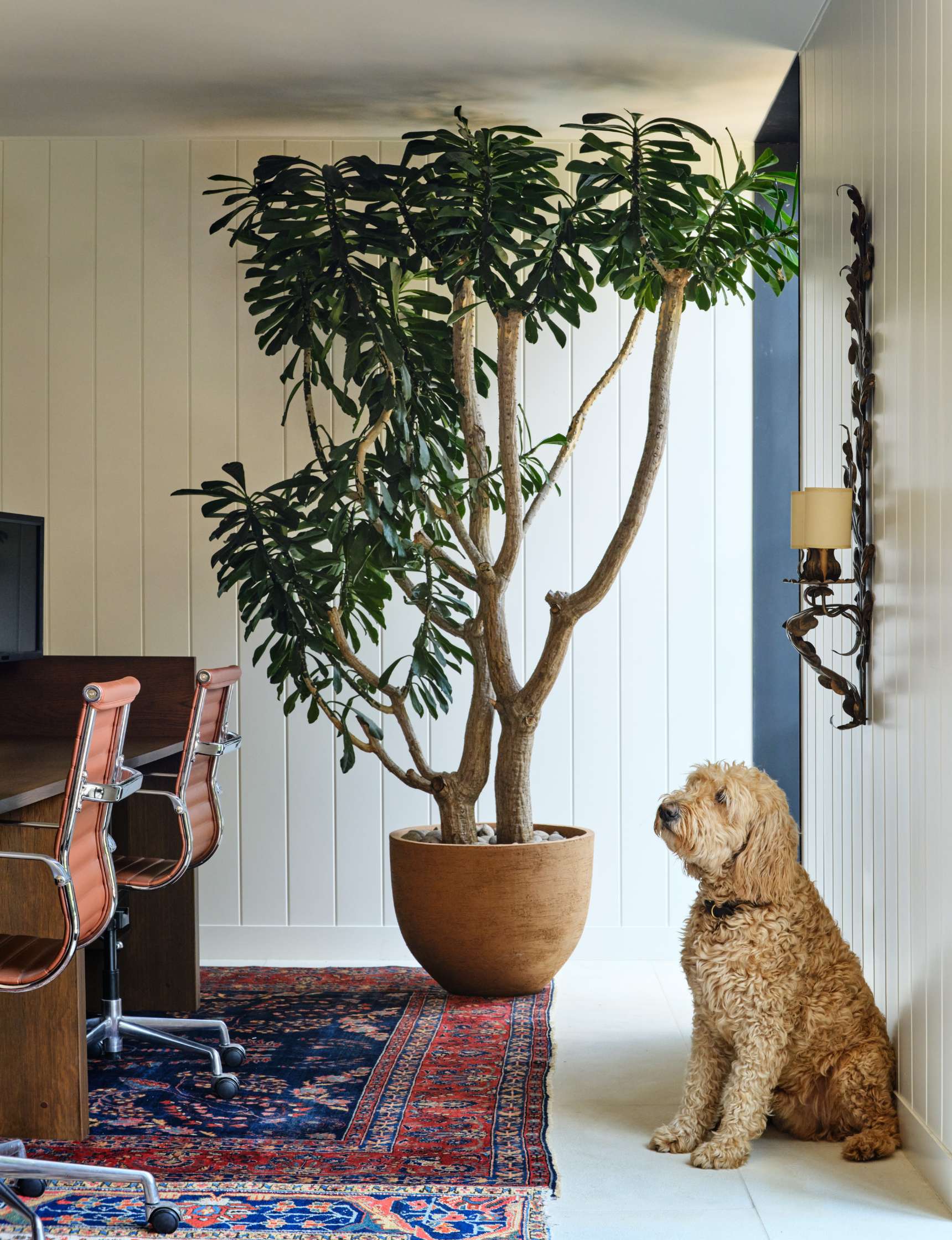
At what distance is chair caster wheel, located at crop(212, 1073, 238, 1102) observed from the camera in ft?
9.82

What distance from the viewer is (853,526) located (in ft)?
9.98

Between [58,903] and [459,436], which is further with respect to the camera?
[459,436]

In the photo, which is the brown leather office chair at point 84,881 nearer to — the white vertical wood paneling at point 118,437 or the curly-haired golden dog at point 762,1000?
the curly-haired golden dog at point 762,1000

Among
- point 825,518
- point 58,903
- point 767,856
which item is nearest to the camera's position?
point 767,856

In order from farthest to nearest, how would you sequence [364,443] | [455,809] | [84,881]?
[455,809], [364,443], [84,881]

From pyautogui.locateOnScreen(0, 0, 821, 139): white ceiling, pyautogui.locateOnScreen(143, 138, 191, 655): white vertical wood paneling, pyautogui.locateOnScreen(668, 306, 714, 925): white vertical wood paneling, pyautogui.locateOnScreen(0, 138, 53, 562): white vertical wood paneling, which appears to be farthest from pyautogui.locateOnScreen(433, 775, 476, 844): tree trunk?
pyautogui.locateOnScreen(0, 0, 821, 139): white ceiling

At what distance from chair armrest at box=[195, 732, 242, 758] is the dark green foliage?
393 millimetres

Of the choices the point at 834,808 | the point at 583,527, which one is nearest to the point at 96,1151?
the point at 834,808

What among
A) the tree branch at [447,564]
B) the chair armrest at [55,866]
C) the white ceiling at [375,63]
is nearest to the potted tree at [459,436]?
the tree branch at [447,564]

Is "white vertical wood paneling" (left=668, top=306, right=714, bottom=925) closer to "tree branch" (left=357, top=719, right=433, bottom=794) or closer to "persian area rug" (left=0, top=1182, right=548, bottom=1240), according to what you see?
"tree branch" (left=357, top=719, right=433, bottom=794)

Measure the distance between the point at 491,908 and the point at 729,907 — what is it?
1107 mm

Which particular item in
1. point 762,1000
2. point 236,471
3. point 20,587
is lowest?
point 762,1000

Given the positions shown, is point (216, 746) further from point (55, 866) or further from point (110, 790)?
point (55, 866)

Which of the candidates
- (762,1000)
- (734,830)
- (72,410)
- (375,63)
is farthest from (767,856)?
(72,410)
